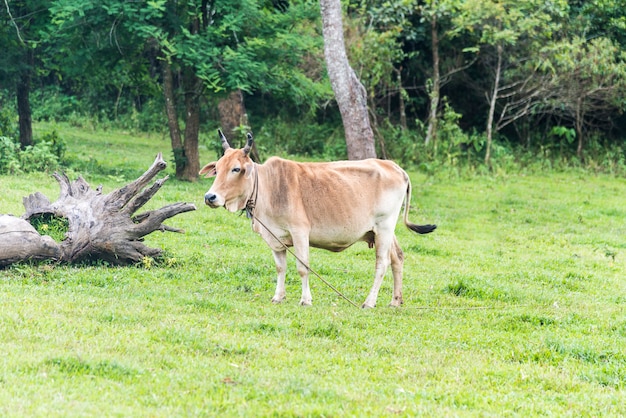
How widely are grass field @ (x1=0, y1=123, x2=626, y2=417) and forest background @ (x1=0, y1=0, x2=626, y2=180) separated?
174 inches

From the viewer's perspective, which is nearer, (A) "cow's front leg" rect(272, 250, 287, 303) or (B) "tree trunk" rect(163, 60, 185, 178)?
(A) "cow's front leg" rect(272, 250, 287, 303)

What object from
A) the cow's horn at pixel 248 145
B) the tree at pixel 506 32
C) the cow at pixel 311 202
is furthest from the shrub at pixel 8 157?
the tree at pixel 506 32

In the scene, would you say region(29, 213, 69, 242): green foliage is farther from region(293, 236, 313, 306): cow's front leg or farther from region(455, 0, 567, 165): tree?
region(455, 0, 567, 165): tree

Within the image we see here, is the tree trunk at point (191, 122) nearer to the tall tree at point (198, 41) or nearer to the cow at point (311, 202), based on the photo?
the tall tree at point (198, 41)

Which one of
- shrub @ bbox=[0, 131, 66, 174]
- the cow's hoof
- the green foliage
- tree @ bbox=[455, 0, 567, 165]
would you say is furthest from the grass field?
tree @ bbox=[455, 0, 567, 165]

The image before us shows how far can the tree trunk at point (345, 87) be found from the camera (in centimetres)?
1532

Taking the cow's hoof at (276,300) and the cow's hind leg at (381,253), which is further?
the cow's hind leg at (381,253)

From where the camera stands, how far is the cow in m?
8.77

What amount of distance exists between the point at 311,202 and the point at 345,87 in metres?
6.90

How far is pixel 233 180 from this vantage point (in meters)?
8.66

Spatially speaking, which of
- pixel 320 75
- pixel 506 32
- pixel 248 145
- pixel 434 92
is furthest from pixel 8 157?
pixel 506 32

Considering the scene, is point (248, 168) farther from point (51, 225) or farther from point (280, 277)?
point (51, 225)

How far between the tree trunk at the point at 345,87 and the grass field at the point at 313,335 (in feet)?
8.90

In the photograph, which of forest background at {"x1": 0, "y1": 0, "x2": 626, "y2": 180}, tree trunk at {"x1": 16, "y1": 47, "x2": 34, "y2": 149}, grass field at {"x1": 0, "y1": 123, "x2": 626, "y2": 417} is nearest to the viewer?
grass field at {"x1": 0, "y1": 123, "x2": 626, "y2": 417}
